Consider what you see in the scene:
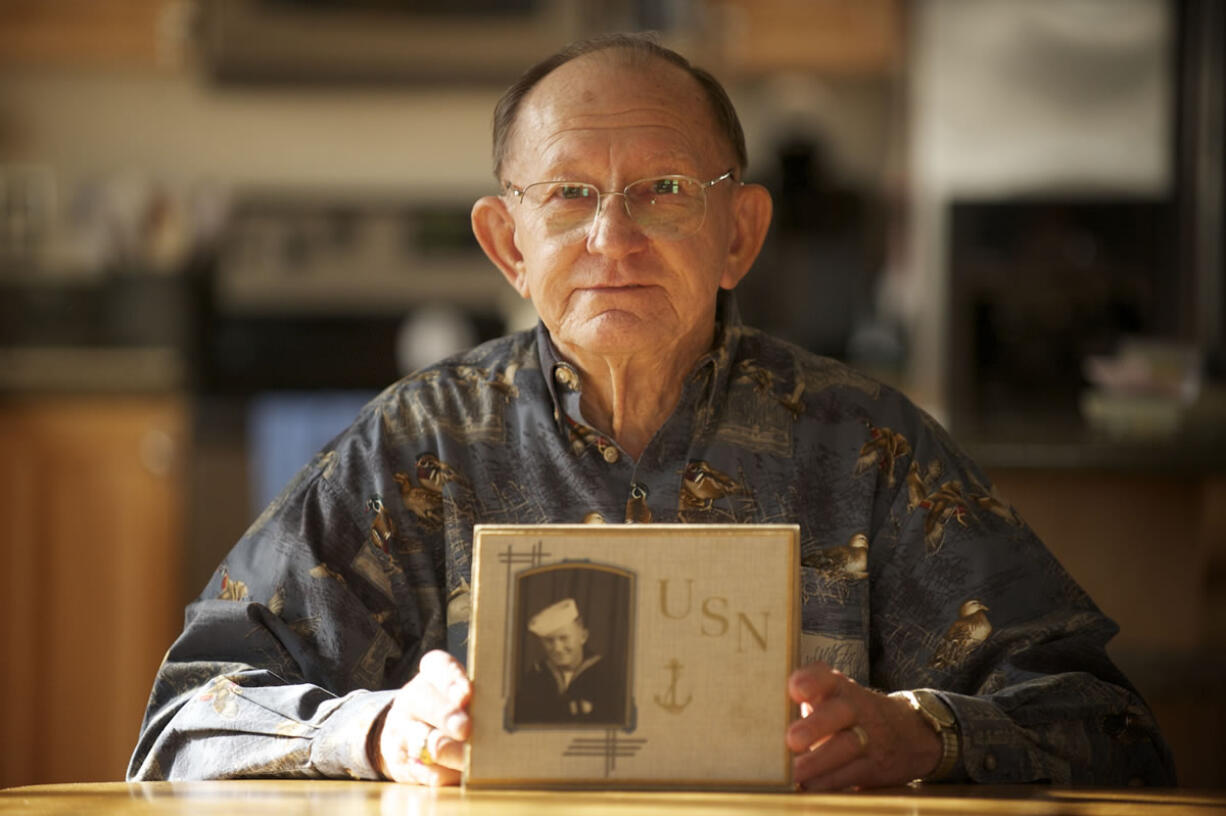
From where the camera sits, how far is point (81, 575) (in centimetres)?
367

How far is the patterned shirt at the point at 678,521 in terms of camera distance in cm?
129

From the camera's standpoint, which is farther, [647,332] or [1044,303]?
[1044,303]

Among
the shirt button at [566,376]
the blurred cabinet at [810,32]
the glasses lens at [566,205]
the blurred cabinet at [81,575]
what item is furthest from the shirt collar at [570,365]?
the blurred cabinet at [810,32]

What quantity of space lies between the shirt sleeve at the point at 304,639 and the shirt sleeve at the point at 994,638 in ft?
1.46

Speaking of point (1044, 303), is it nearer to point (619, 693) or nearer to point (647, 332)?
point (647, 332)

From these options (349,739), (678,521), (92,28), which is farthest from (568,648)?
(92,28)

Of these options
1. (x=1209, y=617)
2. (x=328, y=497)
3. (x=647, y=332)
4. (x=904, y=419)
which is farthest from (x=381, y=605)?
(x=1209, y=617)

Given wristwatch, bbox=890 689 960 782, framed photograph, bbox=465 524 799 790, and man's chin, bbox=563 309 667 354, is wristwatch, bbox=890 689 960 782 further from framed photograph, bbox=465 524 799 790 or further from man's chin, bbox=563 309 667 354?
man's chin, bbox=563 309 667 354

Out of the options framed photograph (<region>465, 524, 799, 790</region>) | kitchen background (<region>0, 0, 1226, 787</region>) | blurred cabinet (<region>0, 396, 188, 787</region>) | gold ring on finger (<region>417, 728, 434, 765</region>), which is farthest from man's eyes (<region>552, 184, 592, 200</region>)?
blurred cabinet (<region>0, 396, 188, 787</region>)

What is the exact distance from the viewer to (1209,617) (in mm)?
2605

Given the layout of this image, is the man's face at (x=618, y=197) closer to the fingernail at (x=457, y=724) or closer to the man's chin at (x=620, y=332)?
the man's chin at (x=620, y=332)

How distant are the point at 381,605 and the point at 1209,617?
1747 millimetres

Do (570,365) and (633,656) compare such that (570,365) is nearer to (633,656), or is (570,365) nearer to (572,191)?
(572,191)

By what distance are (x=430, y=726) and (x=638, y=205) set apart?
54cm
